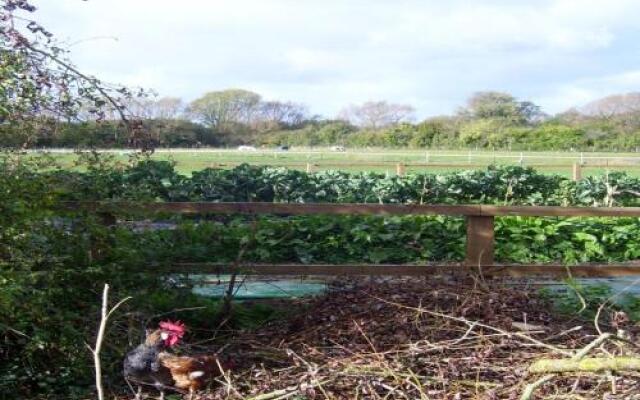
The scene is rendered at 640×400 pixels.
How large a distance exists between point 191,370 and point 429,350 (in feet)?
4.31

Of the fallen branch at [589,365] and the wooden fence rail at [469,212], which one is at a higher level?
the wooden fence rail at [469,212]

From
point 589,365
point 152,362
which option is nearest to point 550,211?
point 589,365

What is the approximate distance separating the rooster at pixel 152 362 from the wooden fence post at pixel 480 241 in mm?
2874

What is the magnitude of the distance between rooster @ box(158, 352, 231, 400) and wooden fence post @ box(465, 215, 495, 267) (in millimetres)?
2789

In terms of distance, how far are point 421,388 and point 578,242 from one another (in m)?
7.76

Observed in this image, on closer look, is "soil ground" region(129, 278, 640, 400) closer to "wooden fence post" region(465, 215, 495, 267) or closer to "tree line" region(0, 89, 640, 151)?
"wooden fence post" region(465, 215, 495, 267)

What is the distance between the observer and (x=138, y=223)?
5.89 m

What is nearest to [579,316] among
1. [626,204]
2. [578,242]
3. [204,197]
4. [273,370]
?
[273,370]

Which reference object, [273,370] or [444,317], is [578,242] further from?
[273,370]

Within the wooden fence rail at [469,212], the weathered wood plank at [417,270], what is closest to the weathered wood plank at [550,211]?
the wooden fence rail at [469,212]

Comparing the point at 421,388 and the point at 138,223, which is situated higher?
the point at 138,223

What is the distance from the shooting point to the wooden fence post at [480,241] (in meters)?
6.38

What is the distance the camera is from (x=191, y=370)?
4.18 m

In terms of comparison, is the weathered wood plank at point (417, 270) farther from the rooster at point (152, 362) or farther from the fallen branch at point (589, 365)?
the fallen branch at point (589, 365)
